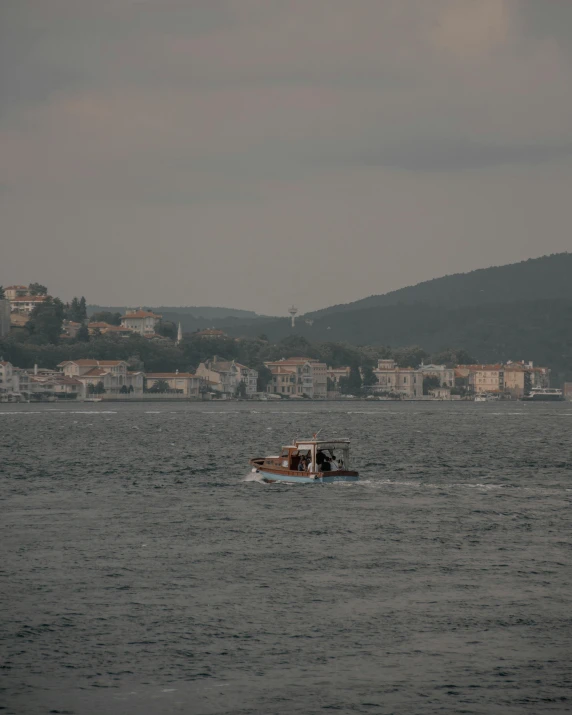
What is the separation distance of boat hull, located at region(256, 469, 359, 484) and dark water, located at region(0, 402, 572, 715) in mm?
1136

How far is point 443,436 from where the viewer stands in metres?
153

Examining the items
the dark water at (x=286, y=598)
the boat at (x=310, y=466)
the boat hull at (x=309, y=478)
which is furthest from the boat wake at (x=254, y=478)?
the dark water at (x=286, y=598)

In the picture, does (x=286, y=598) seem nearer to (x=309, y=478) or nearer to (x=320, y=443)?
(x=309, y=478)

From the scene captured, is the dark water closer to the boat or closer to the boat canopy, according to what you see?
the boat

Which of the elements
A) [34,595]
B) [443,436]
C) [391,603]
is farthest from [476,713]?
[443,436]

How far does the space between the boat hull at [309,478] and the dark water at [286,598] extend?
1.14 metres

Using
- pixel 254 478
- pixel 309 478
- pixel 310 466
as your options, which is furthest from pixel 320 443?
pixel 254 478

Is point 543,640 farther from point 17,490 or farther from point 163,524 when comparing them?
point 17,490

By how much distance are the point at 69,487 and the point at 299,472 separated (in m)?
13.9

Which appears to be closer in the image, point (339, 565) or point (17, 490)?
point (339, 565)

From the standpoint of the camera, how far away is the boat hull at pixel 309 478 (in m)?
77.1

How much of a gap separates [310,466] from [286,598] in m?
37.3

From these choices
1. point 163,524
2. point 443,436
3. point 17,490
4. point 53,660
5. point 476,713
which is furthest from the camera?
point 443,436

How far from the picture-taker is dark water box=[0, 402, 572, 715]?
102ft
